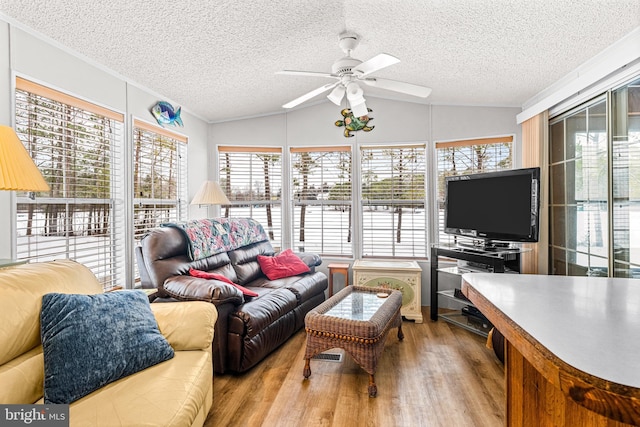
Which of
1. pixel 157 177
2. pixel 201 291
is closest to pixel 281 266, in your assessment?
pixel 201 291

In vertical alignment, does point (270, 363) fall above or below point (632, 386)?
below

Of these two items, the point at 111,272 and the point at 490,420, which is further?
the point at 111,272

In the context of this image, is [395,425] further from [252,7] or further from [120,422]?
[252,7]

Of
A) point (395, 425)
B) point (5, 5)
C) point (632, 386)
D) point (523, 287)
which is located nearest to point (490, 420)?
point (395, 425)

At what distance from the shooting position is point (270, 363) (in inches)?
106

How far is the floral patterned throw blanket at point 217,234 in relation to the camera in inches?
121

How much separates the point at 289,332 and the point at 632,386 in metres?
2.76

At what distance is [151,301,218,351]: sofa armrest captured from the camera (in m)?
1.87

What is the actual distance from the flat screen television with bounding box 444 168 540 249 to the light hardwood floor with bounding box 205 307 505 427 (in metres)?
1.04

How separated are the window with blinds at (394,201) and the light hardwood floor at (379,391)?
1.50 metres

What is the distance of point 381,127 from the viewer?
4.30 m

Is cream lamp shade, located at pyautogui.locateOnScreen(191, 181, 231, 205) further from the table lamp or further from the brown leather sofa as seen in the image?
the table lamp

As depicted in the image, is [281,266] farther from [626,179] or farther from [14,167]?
[626,179]

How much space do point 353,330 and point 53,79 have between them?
266 centimetres
